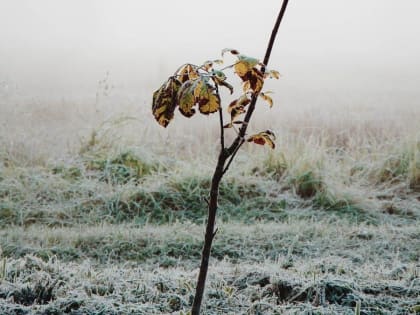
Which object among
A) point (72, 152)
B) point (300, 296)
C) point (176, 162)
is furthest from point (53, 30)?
point (300, 296)

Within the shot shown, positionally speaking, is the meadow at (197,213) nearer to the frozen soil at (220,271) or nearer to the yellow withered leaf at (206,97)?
the frozen soil at (220,271)

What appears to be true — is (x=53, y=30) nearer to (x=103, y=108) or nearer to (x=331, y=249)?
(x=103, y=108)

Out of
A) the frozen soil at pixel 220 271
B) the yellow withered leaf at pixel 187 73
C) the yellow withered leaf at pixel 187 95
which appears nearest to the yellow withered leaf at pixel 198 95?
the yellow withered leaf at pixel 187 95

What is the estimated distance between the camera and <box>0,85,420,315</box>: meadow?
57.5 inches

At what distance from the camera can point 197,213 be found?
2891mm

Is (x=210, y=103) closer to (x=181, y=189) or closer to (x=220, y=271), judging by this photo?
(x=220, y=271)

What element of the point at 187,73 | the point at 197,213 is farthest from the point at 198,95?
the point at 197,213

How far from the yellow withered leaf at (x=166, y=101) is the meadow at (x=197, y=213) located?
59cm

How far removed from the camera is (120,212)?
2.85 metres

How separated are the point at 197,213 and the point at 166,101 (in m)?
2.03

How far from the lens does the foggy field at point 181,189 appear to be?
1.49 metres

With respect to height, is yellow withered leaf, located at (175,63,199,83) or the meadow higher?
yellow withered leaf, located at (175,63,199,83)

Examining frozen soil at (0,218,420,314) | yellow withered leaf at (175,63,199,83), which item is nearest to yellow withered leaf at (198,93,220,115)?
yellow withered leaf at (175,63,199,83)

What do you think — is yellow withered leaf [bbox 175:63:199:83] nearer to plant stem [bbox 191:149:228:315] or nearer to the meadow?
plant stem [bbox 191:149:228:315]
